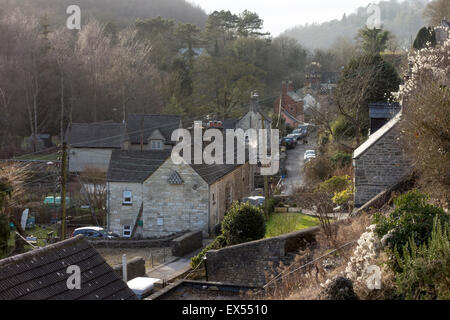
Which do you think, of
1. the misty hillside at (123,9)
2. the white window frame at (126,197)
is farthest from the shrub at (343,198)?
the misty hillside at (123,9)

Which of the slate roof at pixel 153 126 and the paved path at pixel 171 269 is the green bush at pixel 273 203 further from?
the slate roof at pixel 153 126

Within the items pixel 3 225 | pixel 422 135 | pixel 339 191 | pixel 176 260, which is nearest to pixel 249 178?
pixel 339 191

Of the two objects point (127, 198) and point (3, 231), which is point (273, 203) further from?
point (3, 231)

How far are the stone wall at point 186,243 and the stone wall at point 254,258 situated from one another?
6250 mm

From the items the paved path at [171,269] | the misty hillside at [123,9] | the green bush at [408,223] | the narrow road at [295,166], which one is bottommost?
the paved path at [171,269]

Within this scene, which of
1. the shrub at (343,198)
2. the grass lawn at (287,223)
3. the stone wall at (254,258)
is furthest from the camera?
the shrub at (343,198)

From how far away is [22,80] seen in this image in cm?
5497

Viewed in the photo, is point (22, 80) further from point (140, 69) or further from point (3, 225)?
point (3, 225)

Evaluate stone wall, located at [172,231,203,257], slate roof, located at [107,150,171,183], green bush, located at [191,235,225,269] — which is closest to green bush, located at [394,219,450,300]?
green bush, located at [191,235,225,269]

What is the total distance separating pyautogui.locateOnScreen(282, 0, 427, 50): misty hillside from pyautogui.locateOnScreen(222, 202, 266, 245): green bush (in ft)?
341

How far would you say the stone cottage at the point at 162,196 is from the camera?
27641 millimetres

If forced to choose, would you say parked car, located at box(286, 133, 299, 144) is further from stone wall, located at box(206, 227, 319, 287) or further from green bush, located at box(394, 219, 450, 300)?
green bush, located at box(394, 219, 450, 300)

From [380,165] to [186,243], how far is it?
9312 mm

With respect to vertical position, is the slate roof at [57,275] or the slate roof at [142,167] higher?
the slate roof at [57,275]
